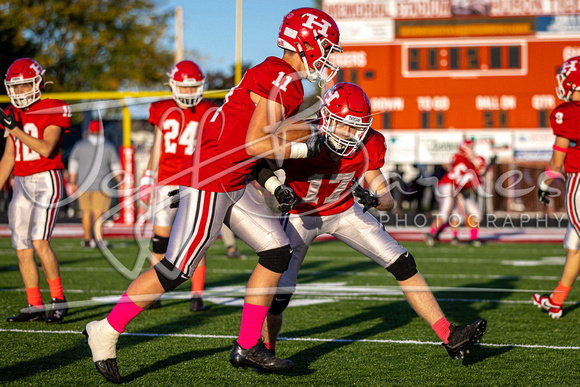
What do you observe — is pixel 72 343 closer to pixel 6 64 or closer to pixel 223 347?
pixel 223 347

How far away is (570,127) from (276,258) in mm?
2697

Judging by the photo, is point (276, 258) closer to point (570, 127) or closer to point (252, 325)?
point (252, 325)

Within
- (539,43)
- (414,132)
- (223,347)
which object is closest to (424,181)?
(414,132)

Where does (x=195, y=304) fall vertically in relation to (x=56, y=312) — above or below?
below

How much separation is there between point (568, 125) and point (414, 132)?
17.0 m

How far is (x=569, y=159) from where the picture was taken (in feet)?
16.3

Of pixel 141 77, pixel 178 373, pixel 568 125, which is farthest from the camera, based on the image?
pixel 141 77

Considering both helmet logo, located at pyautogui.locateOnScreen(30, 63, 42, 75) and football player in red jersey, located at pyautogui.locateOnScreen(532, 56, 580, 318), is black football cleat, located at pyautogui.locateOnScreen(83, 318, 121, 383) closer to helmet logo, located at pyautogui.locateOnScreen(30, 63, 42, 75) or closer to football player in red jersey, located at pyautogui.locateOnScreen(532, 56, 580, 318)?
helmet logo, located at pyautogui.locateOnScreen(30, 63, 42, 75)

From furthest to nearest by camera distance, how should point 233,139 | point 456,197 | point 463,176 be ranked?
1. point 456,197
2. point 463,176
3. point 233,139

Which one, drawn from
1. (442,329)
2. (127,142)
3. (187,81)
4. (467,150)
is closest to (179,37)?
(127,142)

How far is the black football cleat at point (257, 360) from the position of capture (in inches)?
136

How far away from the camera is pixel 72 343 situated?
4188mm

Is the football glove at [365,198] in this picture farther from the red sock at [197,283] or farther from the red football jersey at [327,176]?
the red sock at [197,283]

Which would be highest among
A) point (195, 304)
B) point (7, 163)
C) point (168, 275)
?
point (7, 163)
